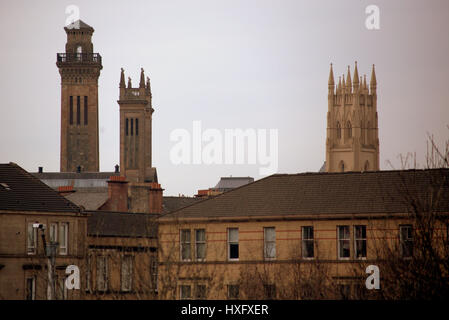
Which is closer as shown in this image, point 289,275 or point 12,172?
point 289,275

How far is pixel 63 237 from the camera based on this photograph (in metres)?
76.0

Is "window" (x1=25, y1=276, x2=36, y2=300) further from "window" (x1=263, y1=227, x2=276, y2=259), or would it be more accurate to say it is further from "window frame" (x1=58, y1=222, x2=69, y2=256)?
"window" (x1=263, y1=227, x2=276, y2=259)

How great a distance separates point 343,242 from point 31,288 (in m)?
17.8

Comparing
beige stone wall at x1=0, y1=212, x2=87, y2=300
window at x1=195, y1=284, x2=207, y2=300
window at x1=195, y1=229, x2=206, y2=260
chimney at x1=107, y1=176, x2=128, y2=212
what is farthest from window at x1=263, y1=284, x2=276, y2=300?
chimney at x1=107, y1=176, x2=128, y2=212

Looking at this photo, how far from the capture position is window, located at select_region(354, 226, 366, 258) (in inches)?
2687

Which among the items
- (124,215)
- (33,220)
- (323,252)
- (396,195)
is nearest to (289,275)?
(323,252)

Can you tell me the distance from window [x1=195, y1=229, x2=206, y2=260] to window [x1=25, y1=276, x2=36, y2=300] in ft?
30.4

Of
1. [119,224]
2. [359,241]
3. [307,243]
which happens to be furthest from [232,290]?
[119,224]

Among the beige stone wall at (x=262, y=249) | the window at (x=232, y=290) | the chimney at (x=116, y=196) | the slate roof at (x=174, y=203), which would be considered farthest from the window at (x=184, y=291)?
the slate roof at (x=174, y=203)
